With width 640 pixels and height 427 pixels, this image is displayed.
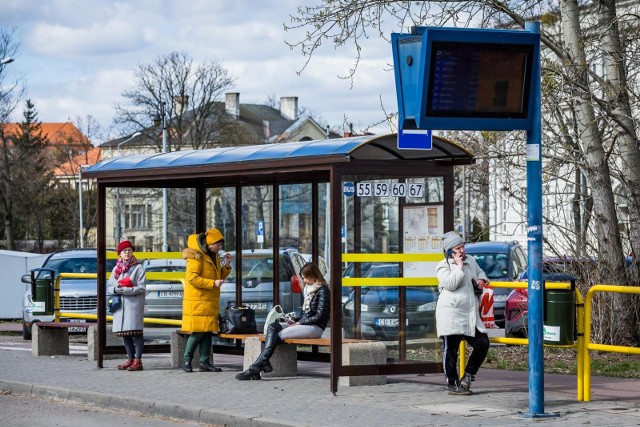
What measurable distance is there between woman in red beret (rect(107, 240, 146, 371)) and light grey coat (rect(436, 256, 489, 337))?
469cm

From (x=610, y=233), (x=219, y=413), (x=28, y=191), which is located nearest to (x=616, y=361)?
(x=610, y=233)

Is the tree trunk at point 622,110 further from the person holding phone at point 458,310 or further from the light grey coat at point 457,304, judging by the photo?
the light grey coat at point 457,304

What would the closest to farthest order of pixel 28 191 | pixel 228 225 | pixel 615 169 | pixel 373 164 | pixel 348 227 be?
1. pixel 373 164
2. pixel 348 227
3. pixel 228 225
4. pixel 615 169
5. pixel 28 191

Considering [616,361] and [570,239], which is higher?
[570,239]

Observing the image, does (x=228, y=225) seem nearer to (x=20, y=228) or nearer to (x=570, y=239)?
(x=570, y=239)

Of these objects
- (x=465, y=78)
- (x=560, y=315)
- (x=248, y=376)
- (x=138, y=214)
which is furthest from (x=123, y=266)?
(x=138, y=214)

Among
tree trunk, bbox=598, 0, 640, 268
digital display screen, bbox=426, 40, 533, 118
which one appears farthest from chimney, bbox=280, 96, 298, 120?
digital display screen, bbox=426, 40, 533, 118

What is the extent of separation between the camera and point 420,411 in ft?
36.0

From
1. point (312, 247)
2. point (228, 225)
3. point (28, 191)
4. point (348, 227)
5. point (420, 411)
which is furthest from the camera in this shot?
point (28, 191)

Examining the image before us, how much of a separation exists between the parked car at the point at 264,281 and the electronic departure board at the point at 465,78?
527cm

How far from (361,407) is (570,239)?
7246 mm

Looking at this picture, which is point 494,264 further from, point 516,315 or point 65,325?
point 65,325

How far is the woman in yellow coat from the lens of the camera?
14555mm

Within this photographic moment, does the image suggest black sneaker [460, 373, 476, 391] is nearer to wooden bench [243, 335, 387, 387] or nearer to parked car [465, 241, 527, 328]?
wooden bench [243, 335, 387, 387]
